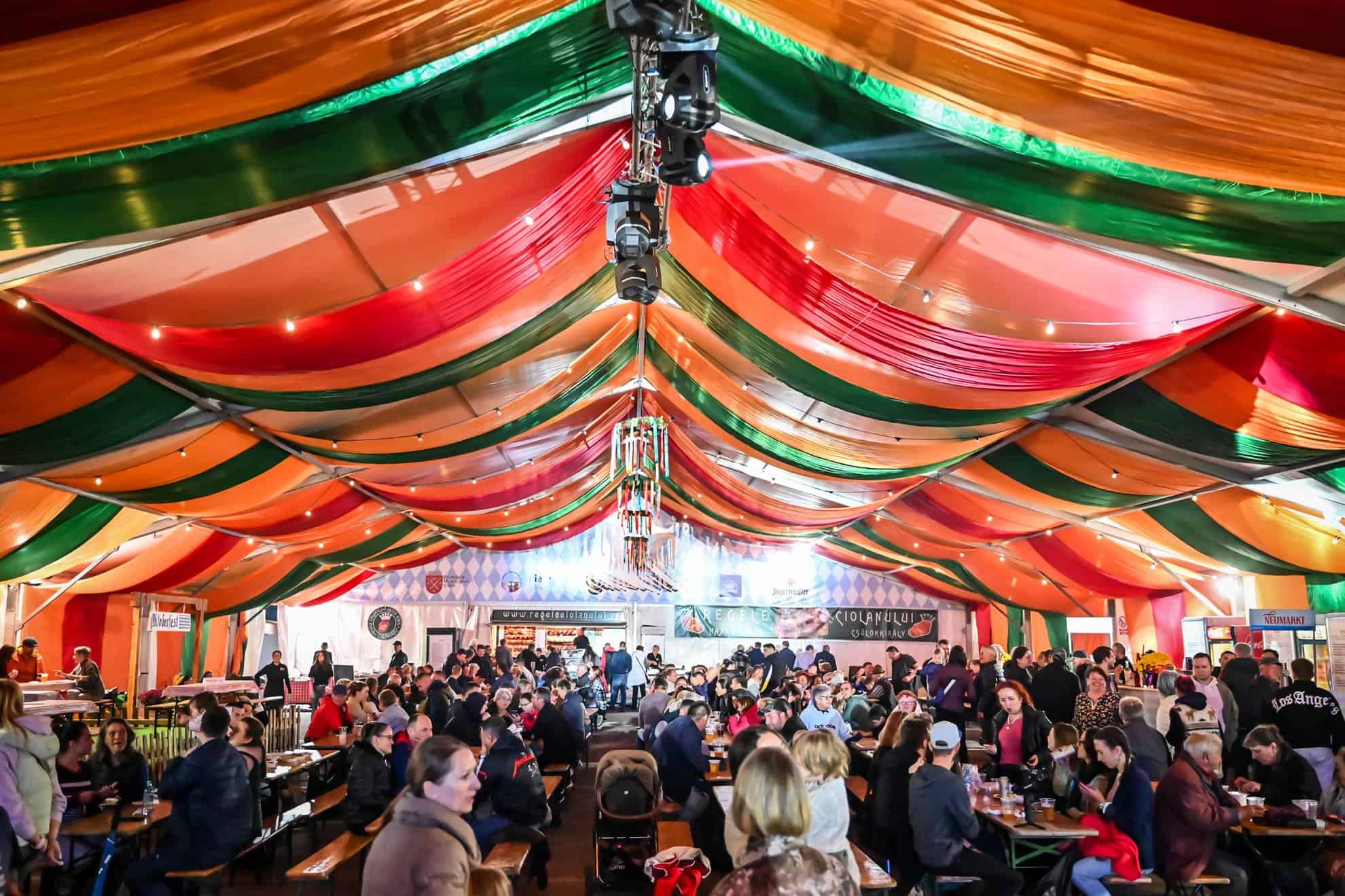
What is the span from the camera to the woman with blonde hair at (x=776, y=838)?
207 centimetres

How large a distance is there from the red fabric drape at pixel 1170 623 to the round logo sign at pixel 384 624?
14.9 metres

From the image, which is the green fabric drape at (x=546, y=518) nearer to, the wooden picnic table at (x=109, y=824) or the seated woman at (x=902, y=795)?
the wooden picnic table at (x=109, y=824)

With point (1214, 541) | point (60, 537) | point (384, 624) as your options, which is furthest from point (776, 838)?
point (384, 624)

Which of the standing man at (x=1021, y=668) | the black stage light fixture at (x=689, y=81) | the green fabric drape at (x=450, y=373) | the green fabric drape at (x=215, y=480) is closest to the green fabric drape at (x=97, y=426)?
the green fabric drape at (x=450, y=373)

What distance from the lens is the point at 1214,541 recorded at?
9383 millimetres

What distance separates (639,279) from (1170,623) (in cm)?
1107

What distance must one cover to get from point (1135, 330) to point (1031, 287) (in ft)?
1.96

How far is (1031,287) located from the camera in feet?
17.2

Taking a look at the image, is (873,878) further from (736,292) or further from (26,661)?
(26,661)

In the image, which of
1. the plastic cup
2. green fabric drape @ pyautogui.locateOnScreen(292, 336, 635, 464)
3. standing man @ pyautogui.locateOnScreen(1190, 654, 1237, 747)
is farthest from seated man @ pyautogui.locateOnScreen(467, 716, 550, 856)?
standing man @ pyautogui.locateOnScreen(1190, 654, 1237, 747)

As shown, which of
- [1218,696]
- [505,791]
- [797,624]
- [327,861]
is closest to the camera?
[327,861]

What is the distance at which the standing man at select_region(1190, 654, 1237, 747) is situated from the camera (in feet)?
26.3

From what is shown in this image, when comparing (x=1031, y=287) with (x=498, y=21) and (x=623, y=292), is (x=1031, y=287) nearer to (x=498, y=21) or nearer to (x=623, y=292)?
(x=623, y=292)

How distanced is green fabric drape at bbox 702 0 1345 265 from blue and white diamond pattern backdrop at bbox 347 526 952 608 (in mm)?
16698
